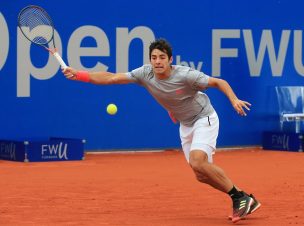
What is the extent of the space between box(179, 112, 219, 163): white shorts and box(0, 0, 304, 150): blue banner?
5.41 meters

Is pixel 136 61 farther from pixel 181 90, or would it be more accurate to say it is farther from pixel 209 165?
pixel 209 165

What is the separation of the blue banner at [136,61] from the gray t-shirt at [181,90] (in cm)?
541

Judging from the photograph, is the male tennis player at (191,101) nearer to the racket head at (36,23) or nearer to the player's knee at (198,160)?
A: the player's knee at (198,160)

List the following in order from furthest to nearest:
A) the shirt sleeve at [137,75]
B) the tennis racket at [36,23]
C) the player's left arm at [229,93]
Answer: the tennis racket at [36,23] → the shirt sleeve at [137,75] → the player's left arm at [229,93]

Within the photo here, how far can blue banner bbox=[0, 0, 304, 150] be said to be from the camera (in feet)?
44.0

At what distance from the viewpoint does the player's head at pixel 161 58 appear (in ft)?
26.2

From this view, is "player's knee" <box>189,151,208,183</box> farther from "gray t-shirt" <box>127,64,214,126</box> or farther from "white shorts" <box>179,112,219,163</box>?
"gray t-shirt" <box>127,64,214,126</box>

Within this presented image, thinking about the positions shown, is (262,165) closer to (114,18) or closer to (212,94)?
(212,94)

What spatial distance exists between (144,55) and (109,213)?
6.17m

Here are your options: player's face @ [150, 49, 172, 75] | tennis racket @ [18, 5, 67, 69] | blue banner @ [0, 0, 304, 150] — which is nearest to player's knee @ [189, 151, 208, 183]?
player's face @ [150, 49, 172, 75]

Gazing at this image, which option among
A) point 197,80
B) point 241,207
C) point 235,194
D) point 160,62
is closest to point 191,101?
point 197,80

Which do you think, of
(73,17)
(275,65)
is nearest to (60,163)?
(73,17)

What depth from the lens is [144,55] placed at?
14.3 metres

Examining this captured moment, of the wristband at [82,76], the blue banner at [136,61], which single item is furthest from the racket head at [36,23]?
the blue banner at [136,61]
